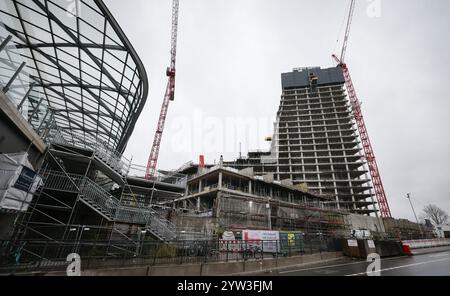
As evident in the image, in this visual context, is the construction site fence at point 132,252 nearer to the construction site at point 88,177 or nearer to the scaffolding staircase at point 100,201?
the construction site at point 88,177

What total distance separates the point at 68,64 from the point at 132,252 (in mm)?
13448

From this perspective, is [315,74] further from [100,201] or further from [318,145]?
[100,201]

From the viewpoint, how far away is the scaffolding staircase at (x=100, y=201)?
1130cm

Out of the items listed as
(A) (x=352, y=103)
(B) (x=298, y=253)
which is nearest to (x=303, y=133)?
(A) (x=352, y=103)

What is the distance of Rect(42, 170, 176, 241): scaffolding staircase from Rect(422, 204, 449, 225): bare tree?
10438 cm

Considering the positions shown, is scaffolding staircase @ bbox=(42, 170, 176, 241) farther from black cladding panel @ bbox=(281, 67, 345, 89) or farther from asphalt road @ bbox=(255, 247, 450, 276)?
black cladding panel @ bbox=(281, 67, 345, 89)

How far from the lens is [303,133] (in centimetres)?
7831

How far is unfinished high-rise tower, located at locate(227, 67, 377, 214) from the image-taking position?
63.0m

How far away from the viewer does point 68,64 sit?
13.4 metres

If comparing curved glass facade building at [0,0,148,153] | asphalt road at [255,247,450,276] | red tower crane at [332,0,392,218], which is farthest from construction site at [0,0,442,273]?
red tower crane at [332,0,392,218]

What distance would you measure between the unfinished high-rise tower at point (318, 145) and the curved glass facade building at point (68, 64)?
170 feet

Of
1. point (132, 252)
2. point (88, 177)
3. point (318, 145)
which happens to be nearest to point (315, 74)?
point (318, 145)

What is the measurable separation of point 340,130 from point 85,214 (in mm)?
84699
